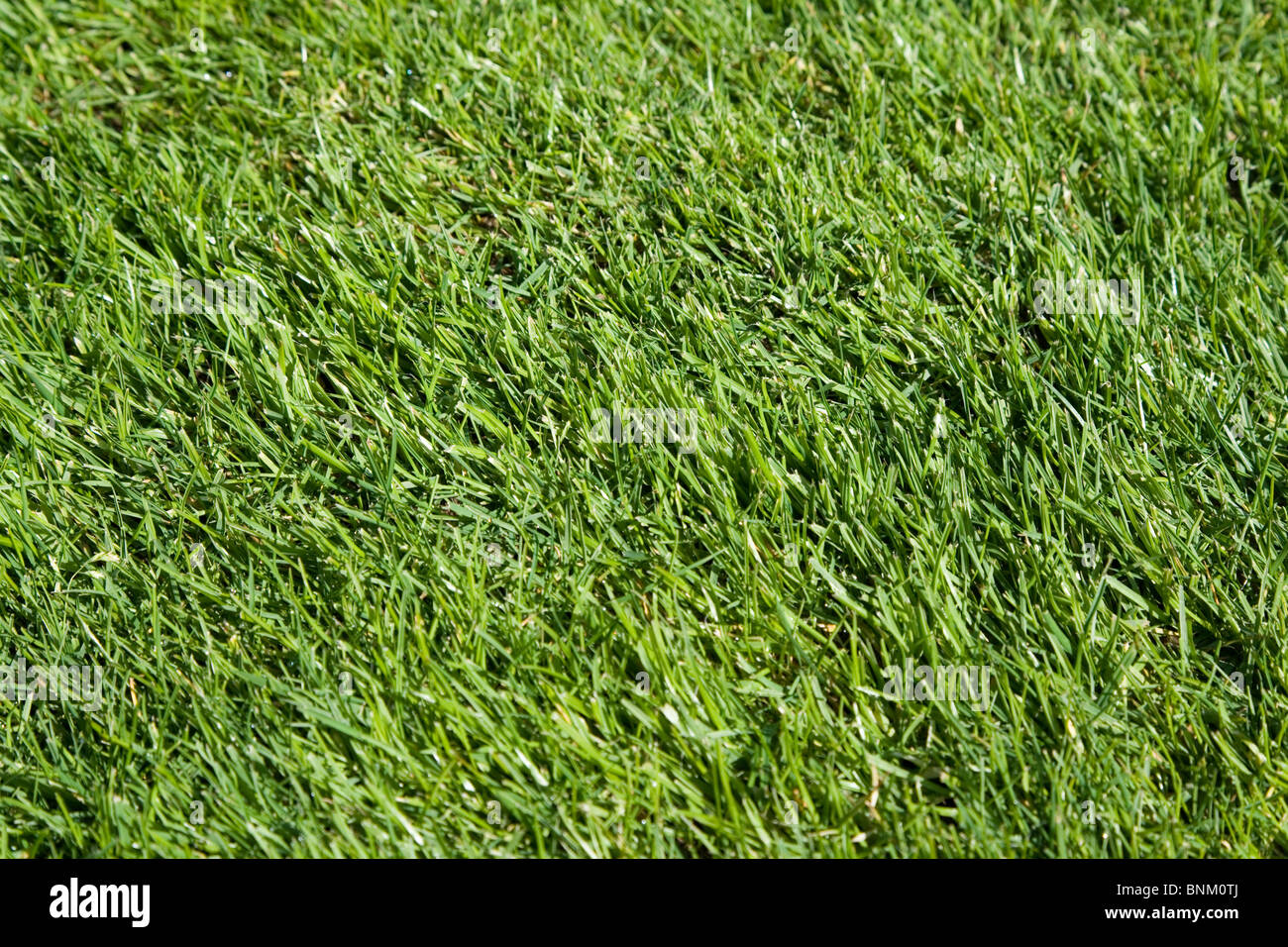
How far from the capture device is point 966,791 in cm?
220

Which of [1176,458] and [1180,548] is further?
[1176,458]

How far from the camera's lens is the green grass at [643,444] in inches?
87.8

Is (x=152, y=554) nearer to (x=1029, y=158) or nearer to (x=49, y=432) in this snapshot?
(x=49, y=432)

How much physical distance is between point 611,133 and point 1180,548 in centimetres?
191

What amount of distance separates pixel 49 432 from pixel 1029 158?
2.73 metres

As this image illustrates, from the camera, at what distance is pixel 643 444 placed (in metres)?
2.65

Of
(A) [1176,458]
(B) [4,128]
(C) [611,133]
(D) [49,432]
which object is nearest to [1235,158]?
(A) [1176,458]

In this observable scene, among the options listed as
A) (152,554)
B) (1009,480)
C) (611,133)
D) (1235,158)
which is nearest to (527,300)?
→ (611,133)

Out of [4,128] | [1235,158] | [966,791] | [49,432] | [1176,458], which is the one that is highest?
[1235,158]

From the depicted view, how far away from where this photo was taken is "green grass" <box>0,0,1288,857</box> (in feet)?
7.32
